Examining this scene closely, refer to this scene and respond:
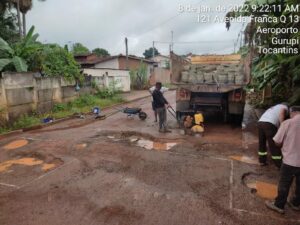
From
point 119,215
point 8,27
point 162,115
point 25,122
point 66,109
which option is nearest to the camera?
point 119,215

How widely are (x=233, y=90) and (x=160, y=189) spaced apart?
17.7ft

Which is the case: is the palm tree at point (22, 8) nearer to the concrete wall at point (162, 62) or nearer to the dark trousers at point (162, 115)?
the dark trousers at point (162, 115)

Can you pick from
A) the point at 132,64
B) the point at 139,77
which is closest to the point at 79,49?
the point at 132,64

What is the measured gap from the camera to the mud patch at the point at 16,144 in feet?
24.7

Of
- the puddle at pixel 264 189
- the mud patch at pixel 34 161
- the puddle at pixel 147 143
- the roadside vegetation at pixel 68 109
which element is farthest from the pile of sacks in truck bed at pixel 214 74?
the mud patch at pixel 34 161

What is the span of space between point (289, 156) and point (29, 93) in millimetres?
9838

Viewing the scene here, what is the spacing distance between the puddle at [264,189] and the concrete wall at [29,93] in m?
8.40

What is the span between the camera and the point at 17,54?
11.6 metres

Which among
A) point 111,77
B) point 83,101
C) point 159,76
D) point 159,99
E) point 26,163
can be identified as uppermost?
point 159,76

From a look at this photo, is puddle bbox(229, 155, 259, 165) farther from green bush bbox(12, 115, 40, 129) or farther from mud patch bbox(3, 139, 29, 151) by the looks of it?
green bush bbox(12, 115, 40, 129)

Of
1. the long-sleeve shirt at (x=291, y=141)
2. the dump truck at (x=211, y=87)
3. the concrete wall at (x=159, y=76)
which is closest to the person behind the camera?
the long-sleeve shirt at (x=291, y=141)

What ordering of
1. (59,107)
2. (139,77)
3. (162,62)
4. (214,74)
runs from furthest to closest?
(162,62) → (139,77) → (59,107) → (214,74)

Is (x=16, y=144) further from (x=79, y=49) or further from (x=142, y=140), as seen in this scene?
(x=79, y=49)

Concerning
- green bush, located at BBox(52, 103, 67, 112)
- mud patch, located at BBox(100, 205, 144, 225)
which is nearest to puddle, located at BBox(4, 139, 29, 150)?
green bush, located at BBox(52, 103, 67, 112)
